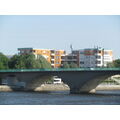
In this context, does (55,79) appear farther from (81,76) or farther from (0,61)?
(81,76)

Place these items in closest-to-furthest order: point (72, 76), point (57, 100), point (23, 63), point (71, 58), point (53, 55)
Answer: point (57, 100), point (72, 76), point (23, 63), point (53, 55), point (71, 58)

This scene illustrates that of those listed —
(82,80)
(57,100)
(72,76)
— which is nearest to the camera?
(57,100)

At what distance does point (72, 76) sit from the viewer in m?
66.8

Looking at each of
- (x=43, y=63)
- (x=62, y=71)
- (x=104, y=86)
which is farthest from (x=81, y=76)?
(x=43, y=63)

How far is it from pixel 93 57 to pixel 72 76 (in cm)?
4810

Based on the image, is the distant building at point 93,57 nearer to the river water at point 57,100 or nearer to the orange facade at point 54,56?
the orange facade at point 54,56

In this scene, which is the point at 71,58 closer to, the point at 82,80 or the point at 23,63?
the point at 23,63

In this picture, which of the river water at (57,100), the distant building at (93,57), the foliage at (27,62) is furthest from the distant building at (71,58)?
the river water at (57,100)

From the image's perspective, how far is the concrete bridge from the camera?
209ft

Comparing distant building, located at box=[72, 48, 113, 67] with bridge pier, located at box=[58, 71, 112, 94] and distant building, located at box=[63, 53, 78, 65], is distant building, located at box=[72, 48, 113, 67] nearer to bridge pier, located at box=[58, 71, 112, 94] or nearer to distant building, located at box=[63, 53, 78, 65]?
distant building, located at box=[63, 53, 78, 65]

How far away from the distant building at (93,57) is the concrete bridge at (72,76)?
1653 inches

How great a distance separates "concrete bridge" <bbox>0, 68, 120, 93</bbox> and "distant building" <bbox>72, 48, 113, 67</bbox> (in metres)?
42.0

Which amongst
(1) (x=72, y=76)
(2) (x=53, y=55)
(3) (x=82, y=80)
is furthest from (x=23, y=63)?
(2) (x=53, y=55)

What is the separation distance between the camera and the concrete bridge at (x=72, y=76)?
6375 centimetres
